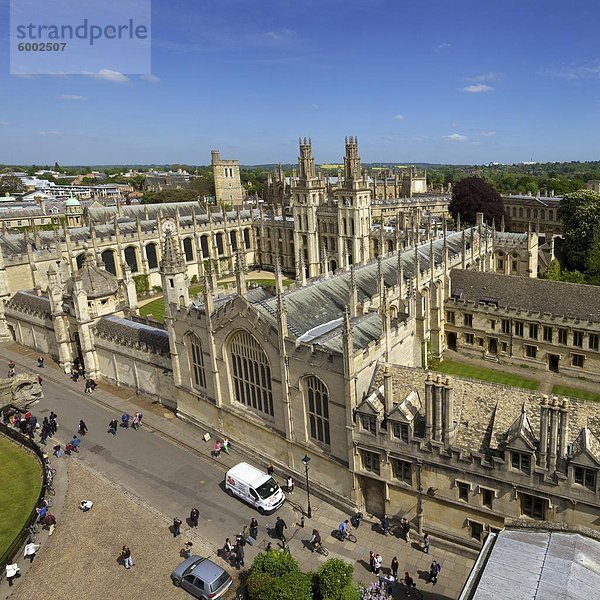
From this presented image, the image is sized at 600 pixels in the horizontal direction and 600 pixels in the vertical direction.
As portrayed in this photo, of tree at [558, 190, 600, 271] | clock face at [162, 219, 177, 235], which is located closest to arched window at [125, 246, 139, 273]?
clock face at [162, 219, 177, 235]

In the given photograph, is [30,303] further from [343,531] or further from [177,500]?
[343,531]

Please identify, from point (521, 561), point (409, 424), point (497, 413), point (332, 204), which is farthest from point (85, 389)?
point (332, 204)

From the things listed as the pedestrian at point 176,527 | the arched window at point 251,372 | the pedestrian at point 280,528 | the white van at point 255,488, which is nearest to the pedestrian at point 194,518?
the pedestrian at point 176,527

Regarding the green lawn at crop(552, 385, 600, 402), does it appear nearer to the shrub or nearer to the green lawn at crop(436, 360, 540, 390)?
the green lawn at crop(436, 360, 540, 390)

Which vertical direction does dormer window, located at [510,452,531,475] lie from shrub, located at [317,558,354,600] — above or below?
above

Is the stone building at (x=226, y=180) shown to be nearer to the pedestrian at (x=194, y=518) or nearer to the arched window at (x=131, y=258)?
the arched window at (x=131, y=258)

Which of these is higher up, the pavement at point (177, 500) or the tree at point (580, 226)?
the tree at point (580, 226)
